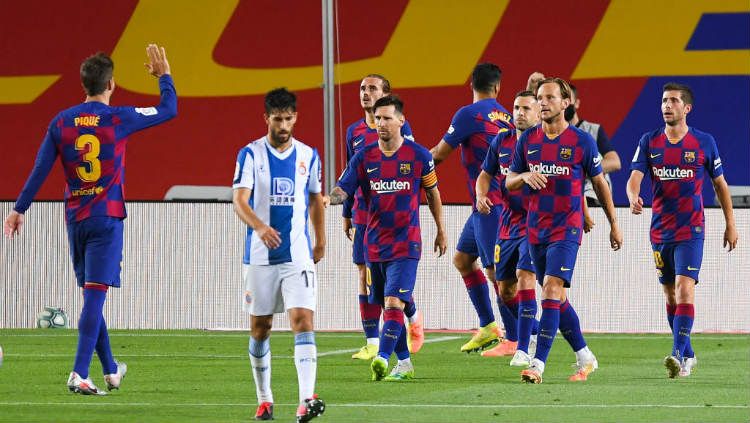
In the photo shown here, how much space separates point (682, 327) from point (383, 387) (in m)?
2.21

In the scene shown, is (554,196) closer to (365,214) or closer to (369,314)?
(365,214)

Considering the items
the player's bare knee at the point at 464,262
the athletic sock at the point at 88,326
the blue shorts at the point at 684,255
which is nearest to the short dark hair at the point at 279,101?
the athletic sock at the point at 88,326

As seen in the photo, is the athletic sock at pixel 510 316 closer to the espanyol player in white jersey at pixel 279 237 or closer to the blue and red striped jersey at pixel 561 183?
the blue and red striped jersey at pixel 561 183

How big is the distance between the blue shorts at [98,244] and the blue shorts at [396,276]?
195 centimetres

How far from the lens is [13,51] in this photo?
866 inches

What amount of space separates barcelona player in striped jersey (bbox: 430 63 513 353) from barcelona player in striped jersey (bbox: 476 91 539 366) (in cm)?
22

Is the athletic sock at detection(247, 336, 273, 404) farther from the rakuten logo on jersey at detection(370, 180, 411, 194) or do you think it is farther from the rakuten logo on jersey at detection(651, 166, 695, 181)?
the rakuten logo on jersey at detection(651, 166, 695, 181)

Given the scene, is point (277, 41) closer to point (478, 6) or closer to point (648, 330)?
point (478, 6)

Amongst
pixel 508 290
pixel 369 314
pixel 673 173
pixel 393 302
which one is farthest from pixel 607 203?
pixel 369 314

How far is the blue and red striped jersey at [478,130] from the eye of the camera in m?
12.1

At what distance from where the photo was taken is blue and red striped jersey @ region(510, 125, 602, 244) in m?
10.1

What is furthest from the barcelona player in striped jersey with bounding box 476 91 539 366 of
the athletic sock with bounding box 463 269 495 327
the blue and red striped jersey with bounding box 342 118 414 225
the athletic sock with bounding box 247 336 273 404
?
the athletic sock with bounding box 247 336 273 404

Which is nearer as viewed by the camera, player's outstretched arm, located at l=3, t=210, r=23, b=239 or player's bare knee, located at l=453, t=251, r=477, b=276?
player's outstretched arm, located at l=3, t=210, r=23, b=239

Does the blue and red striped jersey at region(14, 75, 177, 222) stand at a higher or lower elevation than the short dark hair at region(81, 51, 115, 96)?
lower
